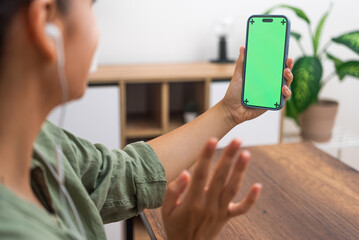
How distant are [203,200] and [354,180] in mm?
688

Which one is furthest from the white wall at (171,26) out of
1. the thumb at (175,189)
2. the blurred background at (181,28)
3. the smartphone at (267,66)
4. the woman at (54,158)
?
the thumb at (175,189)

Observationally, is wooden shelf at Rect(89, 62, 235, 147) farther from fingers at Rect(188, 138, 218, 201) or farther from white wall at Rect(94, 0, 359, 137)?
fingers at Rect(188, 138, 218, 201)

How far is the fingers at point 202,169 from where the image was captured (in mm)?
627

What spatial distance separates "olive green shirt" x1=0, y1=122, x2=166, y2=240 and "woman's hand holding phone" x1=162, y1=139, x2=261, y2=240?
157 mm

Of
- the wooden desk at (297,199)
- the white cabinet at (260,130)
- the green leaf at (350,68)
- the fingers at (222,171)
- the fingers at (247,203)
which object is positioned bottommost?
the white cabinet at (260,130)

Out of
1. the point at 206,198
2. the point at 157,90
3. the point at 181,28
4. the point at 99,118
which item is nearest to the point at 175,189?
the point at 206,198

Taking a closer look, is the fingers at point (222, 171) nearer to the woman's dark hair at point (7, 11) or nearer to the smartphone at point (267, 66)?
the woman's dark hair at point (7, 11)

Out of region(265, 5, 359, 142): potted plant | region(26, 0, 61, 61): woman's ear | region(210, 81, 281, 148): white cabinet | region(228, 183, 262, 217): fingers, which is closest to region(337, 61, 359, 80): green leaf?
region(265, 5, 359, 142): potted plant

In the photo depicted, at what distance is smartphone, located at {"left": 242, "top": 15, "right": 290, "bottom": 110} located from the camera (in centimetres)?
109

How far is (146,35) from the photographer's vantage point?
2535 mm

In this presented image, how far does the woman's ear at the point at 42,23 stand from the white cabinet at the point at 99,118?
161 centimetres

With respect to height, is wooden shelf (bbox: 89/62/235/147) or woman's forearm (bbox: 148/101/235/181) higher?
woman's forearm (bbox: 148/101/235/181)

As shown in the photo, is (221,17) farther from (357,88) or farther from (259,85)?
(259,85)

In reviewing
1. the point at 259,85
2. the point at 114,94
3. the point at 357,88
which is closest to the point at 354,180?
the point at 259,85
